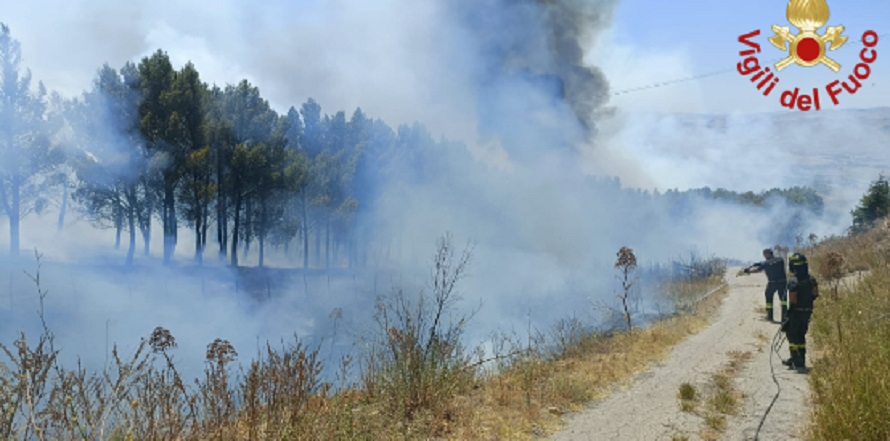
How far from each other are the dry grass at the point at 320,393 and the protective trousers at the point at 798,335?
6.60 ft

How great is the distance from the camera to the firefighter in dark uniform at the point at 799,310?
753 cm

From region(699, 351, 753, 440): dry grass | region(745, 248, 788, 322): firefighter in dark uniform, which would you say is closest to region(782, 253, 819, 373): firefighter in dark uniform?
region(699, 351, 753, 440): dry grass

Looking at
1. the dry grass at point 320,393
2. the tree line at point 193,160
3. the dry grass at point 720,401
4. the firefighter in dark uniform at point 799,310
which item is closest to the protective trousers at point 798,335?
the firefighter in dark uniform at point 799,310

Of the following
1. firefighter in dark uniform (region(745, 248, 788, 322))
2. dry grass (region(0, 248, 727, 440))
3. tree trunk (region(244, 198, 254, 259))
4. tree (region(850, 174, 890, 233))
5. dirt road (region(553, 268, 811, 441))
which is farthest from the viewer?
tree trunk (region(244, 198, 254, 259))

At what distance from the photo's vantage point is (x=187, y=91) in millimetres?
25109

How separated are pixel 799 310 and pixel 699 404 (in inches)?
107

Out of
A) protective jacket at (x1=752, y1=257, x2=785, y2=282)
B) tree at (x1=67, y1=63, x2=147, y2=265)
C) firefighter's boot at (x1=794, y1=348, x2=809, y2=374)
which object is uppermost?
tree at (x1=67, y1=63, x2=147, y2=265)

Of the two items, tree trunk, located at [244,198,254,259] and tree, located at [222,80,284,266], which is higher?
tree, located at [222,80,284,266]

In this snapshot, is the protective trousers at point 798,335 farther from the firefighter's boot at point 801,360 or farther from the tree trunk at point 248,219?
the tree trunk at point 248,219

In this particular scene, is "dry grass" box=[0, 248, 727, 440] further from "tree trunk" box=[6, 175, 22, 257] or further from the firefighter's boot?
"tree trunk" box=[6, 175, 22, 257]

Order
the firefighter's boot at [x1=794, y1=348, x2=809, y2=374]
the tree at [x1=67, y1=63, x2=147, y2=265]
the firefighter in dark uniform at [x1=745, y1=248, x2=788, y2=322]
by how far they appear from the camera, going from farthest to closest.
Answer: the tree at [x1=67, y1=63, x2=147, y2=265] < the firefighter in dark uniform at [x1=745, y1=248, x2=788, y2=322] < the firefighter's boot at [x1=794, y1=348, x2=809, y2=374]

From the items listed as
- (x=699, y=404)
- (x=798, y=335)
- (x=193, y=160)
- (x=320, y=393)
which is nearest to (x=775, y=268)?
(x=798, y=335)

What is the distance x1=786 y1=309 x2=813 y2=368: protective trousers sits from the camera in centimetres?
752

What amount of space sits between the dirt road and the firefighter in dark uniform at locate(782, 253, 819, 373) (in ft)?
0.85
